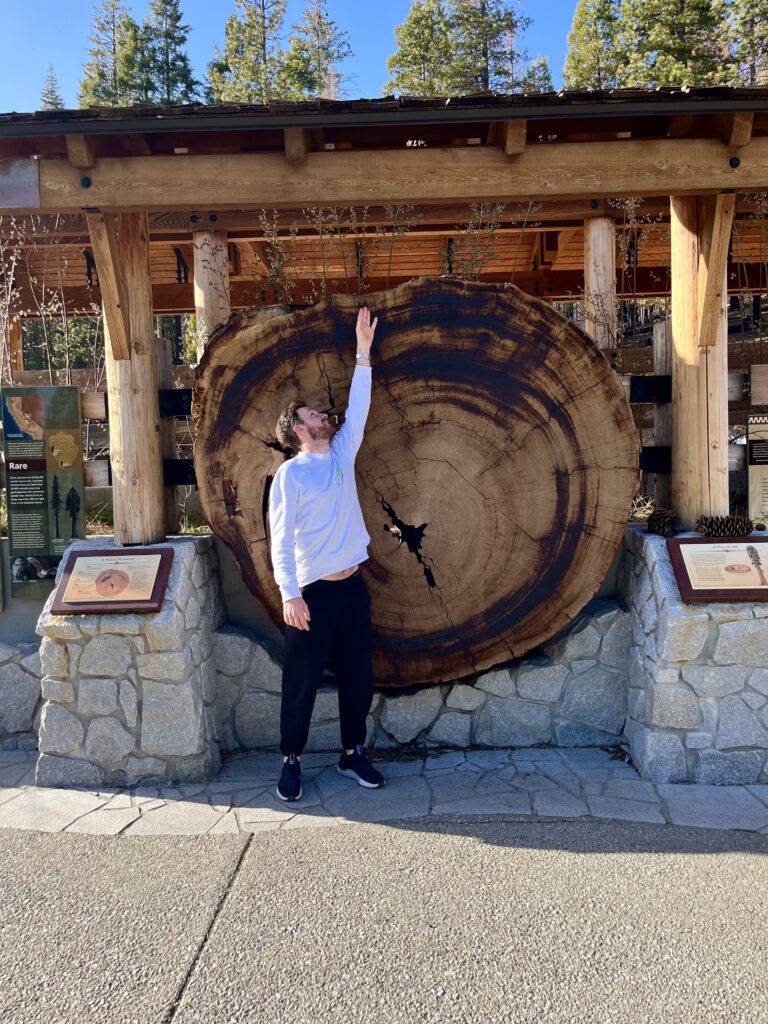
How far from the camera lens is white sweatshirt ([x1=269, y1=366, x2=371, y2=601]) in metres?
3.32

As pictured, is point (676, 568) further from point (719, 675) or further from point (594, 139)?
point (594, 139)

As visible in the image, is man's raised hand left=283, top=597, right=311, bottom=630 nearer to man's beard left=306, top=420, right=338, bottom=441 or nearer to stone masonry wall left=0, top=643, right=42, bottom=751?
man's beard left=306, top=420, right=338, bottom=441

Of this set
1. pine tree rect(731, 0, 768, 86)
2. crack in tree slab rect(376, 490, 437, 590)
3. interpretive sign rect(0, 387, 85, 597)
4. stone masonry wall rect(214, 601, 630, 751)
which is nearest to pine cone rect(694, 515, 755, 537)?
stone masonry wall rect(214, 601, 630, 751)

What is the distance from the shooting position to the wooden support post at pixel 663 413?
4098mm

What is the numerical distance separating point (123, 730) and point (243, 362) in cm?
179

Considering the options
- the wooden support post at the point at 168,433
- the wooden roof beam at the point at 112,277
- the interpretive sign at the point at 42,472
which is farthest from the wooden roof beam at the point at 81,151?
the interpretive sign at the point at 42,472

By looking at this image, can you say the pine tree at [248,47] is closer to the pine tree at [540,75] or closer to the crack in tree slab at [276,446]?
the pine tree at [540,75]

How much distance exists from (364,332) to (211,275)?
3157 millimetres

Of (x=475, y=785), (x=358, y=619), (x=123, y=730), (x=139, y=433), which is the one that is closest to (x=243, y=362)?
(x=139, y=433)

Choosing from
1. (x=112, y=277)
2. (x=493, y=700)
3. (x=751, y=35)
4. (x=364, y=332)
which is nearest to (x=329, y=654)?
(x=493, y=700)

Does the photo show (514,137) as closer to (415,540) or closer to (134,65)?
(415,540)

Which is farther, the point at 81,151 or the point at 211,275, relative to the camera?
the point at 211,275

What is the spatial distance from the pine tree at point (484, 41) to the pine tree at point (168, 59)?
9.52m

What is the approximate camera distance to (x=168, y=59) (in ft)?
92.2
